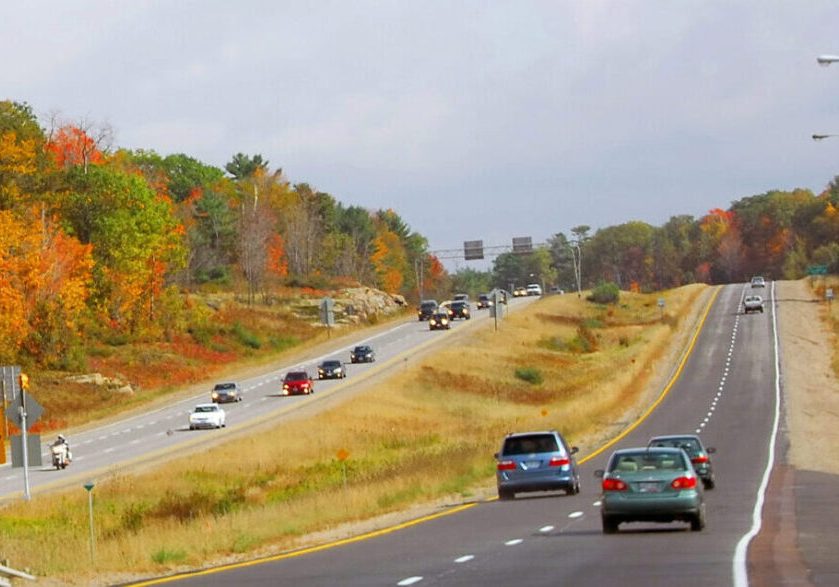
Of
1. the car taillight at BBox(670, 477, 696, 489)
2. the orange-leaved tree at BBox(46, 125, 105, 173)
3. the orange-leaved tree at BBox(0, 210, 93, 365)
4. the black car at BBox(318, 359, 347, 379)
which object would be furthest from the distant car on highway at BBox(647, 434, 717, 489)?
the orange-leaved tree at BBox(46, 125, 105, 173)

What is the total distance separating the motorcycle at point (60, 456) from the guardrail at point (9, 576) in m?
38.9

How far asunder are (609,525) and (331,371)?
2826 inches

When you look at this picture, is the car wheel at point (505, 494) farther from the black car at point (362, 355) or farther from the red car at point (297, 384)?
the black car at point (362, 355)

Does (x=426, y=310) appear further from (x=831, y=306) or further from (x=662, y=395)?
(x=662, y=395)

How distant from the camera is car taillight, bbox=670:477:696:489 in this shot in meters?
25.2

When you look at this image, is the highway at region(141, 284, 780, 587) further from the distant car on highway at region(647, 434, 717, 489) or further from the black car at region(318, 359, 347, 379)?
the black car at region(318, 359, 347, 379)

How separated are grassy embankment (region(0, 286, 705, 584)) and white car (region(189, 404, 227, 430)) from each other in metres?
3.28

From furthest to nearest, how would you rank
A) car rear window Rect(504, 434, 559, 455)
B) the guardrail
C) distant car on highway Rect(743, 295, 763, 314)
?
distant car on highway Rect(743, 295, 763, 314), car rear window Rect(504, 434, 559, 455), the guardrail

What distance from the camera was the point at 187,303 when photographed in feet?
388

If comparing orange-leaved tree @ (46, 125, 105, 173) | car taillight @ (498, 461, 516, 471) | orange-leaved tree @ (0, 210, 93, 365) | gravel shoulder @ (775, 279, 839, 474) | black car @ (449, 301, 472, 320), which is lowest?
gravel shoulder @ (775, 279, 839, 474)

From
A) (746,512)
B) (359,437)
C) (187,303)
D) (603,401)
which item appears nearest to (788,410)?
(603,401)

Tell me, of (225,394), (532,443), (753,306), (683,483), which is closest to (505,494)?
(532,443)

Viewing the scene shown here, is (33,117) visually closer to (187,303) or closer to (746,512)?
(187,303)

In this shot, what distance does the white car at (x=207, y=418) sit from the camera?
73.4 meters
